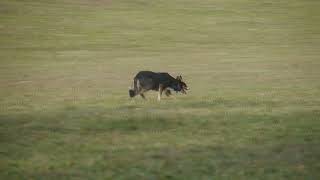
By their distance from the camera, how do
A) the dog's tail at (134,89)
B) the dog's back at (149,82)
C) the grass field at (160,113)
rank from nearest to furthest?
1. the grass field at (160,113)
2. the dog's back at (149,82)
3. the dog's tail at (134,89)

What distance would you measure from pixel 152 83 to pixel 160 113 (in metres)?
4.22

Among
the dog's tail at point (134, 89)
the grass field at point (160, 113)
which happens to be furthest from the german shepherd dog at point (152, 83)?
the grass field at point (160, 113)

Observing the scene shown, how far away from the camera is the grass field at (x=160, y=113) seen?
13336 millimetres

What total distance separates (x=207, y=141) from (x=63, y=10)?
299 feet

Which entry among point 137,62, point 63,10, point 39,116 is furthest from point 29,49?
point 39,116

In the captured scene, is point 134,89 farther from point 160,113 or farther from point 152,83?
point 160,113

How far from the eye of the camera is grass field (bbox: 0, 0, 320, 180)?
43.8ft

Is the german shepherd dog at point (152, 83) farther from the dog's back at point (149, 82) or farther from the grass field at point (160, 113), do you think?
the grass field at point (160, 113)

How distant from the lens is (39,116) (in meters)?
19.9

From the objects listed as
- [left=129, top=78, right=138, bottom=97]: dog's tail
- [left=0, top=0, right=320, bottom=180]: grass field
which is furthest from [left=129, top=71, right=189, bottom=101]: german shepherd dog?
[left=0, top=0, right=320, bottom=180]: grass field

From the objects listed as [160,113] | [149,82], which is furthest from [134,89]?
[160,113]

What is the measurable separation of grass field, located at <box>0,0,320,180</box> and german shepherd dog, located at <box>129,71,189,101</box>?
55 centimetres

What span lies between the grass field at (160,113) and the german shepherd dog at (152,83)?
21.5 inches

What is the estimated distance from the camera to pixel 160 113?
20.7 metres
